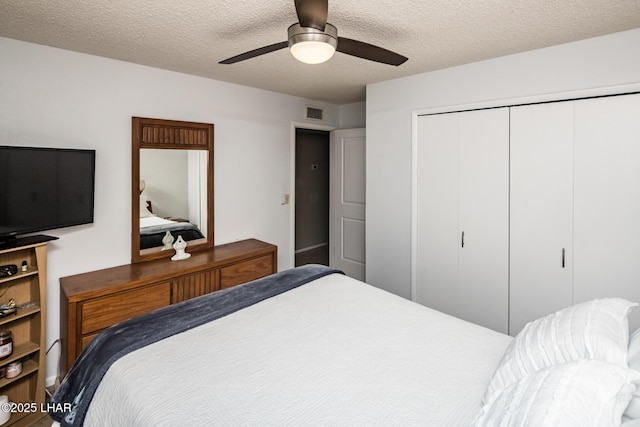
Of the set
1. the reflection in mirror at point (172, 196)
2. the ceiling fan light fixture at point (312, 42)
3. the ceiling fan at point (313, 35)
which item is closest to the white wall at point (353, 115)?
the reflection in mirror at point (172, 196)

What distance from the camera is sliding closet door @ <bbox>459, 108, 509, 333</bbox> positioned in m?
2.73

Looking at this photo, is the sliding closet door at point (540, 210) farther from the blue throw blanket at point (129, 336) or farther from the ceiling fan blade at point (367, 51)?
the blue throw blanket at point (129, 336)

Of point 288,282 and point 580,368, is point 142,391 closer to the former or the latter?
point 288,282

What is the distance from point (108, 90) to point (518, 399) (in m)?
3.07

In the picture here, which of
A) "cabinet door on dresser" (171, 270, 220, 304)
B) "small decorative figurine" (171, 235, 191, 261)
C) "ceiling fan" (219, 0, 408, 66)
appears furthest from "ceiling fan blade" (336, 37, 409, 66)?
"small decorative figurine" (171, 235, 191, 261)

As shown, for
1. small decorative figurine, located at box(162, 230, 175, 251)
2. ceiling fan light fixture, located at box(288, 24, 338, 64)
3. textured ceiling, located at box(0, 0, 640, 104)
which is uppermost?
textured ceiling, located at box(0, 0, 640, 104)

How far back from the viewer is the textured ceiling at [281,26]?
179 centimetres

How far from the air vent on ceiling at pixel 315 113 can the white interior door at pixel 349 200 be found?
0.30 meters

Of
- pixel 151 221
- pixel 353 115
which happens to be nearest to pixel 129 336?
pixel 151 221

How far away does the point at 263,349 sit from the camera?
1501 mm

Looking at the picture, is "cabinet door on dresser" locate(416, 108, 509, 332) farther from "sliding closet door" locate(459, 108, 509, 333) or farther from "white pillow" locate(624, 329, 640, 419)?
"white pillow" locate(624, 329, 640, 419)

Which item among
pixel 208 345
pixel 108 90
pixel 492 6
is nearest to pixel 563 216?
pixel 492 6

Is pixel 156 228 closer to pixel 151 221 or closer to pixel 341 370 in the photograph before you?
pixel 151 221

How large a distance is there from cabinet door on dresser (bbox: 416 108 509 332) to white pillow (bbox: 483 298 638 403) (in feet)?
4.83
